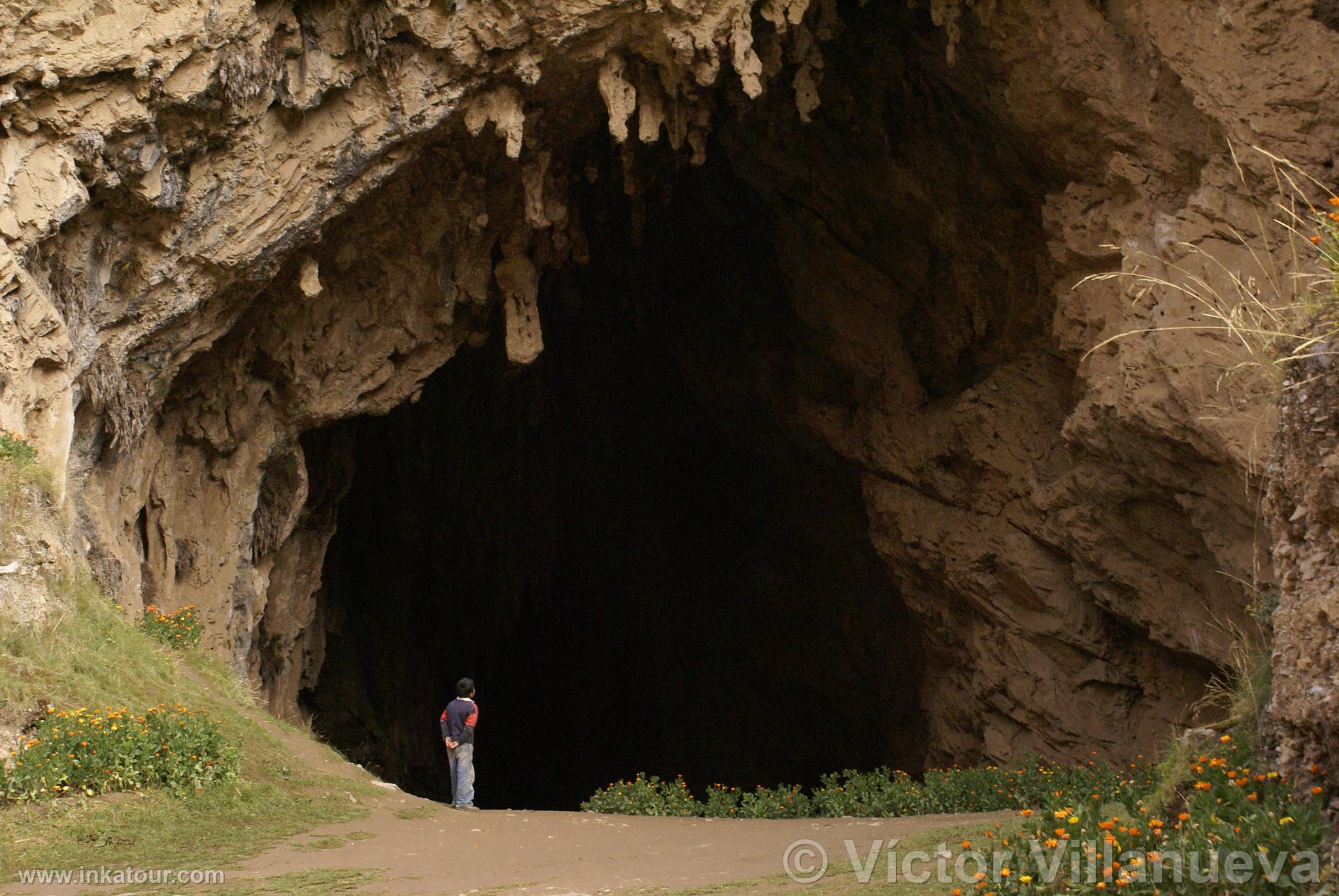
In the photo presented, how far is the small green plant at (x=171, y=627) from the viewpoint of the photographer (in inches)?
411

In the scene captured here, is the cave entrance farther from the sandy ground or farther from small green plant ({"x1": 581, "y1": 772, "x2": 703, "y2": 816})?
the sandy ground

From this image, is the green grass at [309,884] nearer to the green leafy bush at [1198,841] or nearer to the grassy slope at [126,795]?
the grassy slope at [126,795]

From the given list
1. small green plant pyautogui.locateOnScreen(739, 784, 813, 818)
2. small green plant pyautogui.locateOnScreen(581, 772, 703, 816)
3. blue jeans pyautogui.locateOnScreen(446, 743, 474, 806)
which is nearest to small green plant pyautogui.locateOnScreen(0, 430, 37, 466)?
blue jeans pyautogui.locateOnScreen(446, 743, 474, 806)

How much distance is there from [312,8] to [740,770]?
15.9m

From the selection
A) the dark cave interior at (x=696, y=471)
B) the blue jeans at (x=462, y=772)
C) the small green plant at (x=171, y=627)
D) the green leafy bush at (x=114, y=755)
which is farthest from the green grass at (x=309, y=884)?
the dark cave interior at (x=696, y=471)

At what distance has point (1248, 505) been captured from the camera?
9648 millimetres

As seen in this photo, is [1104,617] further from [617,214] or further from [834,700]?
[617,214]

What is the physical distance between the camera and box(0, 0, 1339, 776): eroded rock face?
372 inches

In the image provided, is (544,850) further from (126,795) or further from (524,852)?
(126,795)

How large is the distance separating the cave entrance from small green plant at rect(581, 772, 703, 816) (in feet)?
20.7

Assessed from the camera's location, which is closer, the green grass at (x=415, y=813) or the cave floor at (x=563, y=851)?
the cave floor at (x=563, y=851)

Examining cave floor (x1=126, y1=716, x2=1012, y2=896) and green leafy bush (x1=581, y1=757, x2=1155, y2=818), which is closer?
cave floor (x1=126, y1=716, x2=1012, y2=896)

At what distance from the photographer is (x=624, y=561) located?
23.1 meters

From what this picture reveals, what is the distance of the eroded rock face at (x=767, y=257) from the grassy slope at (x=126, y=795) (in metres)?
1.37
